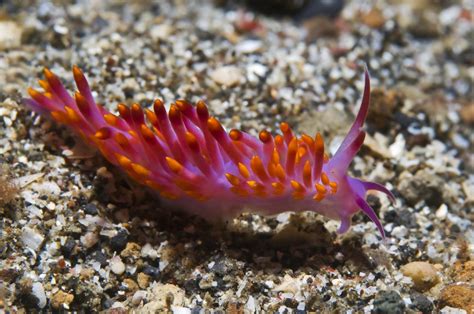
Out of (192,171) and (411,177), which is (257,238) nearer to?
(192,171)

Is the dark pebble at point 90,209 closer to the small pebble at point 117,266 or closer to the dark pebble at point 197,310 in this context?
the small pebble at point 117,266

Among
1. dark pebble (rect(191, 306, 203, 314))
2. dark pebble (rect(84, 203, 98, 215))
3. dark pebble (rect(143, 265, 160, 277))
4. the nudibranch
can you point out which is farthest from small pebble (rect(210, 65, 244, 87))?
dark pebble (rect(191, 306, 203, 314))

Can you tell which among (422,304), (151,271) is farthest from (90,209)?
(422,304)

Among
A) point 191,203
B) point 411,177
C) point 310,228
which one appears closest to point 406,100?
point 411,177

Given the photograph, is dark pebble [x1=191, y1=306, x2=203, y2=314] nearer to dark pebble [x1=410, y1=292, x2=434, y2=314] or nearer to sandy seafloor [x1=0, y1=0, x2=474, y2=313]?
sandy seafloor [x1=0, y1=0, x2=474, y2=313]

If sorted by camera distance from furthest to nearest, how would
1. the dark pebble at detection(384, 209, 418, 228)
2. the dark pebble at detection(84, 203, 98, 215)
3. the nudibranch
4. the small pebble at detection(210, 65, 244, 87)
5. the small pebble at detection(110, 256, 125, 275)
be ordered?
1. the small pebble at detection(210, 65, 244, 87)
2. the dark pebble at detection(384, 209, 418, 228)
3. the dark pebble at detection(84, 203, 98, 215)
4. the small pebble at detection(110, 256, 125, 275)
5. the nudibranch

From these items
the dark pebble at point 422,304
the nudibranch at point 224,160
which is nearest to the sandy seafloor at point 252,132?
the dark pebble at point 422,304
